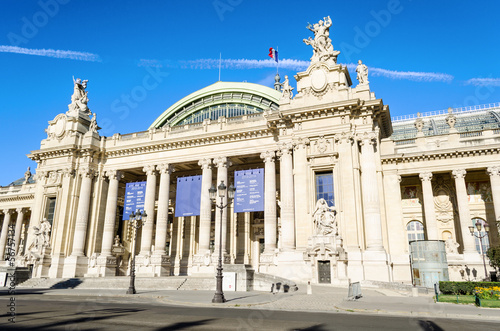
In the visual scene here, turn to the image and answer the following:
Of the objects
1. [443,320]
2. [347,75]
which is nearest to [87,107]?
[347,75]

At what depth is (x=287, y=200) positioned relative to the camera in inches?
1293

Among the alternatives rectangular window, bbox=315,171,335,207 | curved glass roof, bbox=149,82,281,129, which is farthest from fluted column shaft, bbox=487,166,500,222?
curved glass roof, bbox=149,82,281,129

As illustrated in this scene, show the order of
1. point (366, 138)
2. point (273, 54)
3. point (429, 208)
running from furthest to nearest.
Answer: point (273, 54), point (429, 208), point (366, 138)

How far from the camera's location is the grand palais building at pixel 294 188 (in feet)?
99.1

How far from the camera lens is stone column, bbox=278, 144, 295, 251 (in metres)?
31.7

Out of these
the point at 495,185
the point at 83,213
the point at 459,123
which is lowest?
the point at 83,213

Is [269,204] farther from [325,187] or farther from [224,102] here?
[224,102]

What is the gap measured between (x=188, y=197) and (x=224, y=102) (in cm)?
2389

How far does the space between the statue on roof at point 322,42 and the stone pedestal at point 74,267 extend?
30943mm

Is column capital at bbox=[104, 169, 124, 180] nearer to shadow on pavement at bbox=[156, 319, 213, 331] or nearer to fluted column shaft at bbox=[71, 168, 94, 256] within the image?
fluted column shaft at bbox=[71, 168, 94, 256]

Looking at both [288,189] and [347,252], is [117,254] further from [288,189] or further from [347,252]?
[347,252]

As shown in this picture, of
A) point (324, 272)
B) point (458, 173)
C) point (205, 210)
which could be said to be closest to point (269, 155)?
point (205, 210)

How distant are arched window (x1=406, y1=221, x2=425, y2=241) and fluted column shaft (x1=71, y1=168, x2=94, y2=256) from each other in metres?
34.2

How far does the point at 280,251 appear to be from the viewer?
31469 mm
